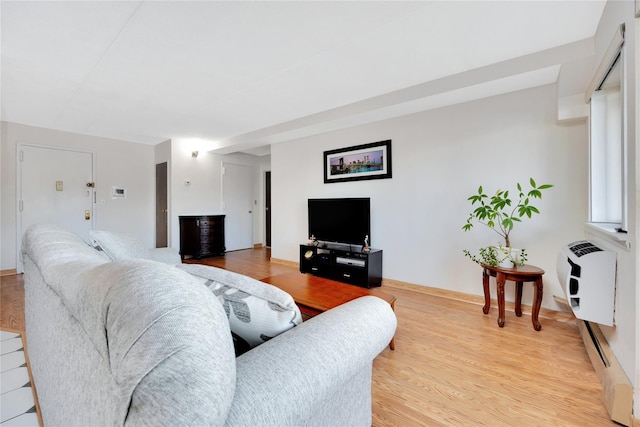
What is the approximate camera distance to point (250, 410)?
50 cm

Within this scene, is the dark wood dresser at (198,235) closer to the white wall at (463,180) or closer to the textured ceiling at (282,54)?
the textured ceiling at (282,54)

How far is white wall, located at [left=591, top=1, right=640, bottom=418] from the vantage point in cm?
127

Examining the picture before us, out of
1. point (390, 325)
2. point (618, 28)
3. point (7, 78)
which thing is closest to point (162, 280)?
point (390, 325)

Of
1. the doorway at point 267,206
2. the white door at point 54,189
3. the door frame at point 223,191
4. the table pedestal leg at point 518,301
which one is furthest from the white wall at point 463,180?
the white door at point 54,189

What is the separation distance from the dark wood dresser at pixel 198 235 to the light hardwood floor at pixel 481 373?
2.45m

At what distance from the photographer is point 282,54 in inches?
87.7

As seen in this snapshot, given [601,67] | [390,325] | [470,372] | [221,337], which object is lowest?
[470,372]

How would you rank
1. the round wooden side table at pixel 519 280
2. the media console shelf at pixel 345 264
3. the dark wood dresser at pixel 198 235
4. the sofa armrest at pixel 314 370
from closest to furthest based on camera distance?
1. the sofa armrest at pixel 314 370
2. the round wooden side table at pixel 519 280
3. the media console shelf at pixel 345 264
4. the dark wood dresser at pixel 198 235

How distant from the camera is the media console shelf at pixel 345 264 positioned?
332 cm

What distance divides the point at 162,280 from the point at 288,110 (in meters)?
3.34

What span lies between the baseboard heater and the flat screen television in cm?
217

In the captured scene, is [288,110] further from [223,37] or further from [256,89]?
[223,37]

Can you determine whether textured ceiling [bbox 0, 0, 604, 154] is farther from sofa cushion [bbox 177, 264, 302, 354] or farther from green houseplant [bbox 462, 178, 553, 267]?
sofa cushion [bbox 177, 264, 302, 354]

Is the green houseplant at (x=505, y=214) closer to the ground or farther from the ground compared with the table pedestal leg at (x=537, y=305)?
farther from the ground
